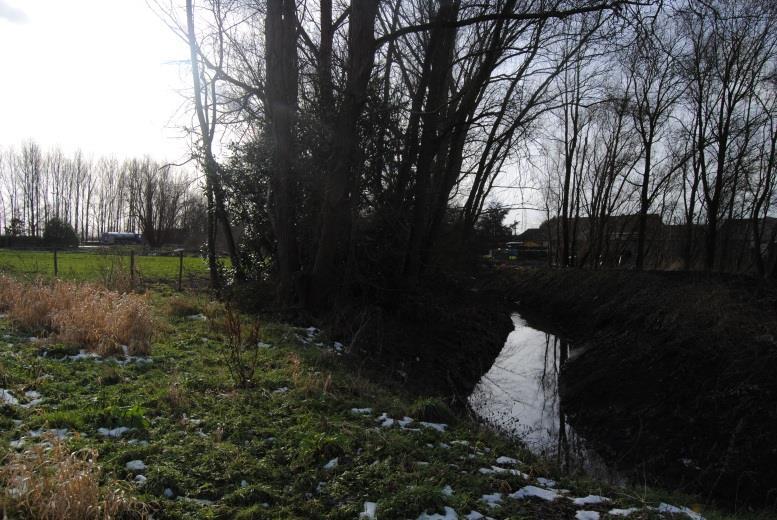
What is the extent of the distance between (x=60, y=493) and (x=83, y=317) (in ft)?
16.3

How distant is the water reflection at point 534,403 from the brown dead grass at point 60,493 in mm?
4478

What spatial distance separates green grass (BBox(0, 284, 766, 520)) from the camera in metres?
3.47

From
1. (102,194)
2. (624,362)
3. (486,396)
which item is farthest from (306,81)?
(102,194)

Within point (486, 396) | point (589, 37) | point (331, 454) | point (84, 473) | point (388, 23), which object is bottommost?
point (486, 396)

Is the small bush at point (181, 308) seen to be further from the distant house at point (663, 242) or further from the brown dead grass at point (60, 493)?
the distant house at point (663, 242)

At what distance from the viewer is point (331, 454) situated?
415 centimetres

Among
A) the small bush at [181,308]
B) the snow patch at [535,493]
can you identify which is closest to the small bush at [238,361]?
the small bush at [181,308]

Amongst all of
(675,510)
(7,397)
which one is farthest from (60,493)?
(675,510)

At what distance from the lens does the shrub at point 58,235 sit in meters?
49.3

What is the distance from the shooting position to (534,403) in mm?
9219

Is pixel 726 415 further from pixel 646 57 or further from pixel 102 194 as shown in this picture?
pixel 102 194

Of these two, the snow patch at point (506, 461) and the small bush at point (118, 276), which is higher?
the small bush at point (118, 276)

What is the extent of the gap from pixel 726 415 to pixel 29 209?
7687 centimetres

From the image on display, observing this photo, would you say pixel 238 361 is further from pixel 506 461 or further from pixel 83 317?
pixel 506 461
